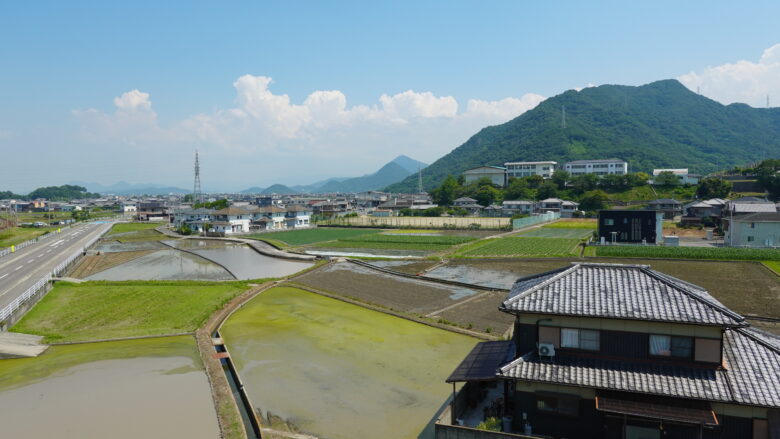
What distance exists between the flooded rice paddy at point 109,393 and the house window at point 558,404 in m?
8.05

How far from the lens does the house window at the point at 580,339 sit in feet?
30.2

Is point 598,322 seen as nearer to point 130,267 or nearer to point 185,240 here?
point 130,267

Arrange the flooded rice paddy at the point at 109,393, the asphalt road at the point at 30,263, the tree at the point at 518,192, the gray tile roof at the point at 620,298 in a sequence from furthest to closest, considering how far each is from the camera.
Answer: the tree at the point at 518,192
the asphalt road at the point at 30,263
the flooded rice paddy at the point at 109,393
the gray tile roof at the point at 620,298

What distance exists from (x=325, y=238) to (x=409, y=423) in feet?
157

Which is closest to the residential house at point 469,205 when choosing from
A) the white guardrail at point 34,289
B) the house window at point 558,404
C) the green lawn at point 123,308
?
the green lawn at point 123,308

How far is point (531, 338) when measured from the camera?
9.74 metres

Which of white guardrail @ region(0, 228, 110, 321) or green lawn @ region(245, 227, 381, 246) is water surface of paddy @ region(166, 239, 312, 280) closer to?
green lawn @ region(245, 227, 381, 246)

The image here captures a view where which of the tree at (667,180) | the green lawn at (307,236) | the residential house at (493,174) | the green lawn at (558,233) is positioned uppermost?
the residential house at (493,174)

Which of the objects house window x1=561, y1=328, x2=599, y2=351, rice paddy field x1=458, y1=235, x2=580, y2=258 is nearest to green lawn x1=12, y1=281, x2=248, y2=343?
house window x1=561, y1=328, x2=599, y2=351

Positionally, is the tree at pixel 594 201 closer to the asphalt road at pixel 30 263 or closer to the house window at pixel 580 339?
the house window at pixel 580 339

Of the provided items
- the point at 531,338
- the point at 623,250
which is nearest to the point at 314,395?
the point at 531,338

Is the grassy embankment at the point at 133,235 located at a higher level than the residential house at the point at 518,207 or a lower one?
lower

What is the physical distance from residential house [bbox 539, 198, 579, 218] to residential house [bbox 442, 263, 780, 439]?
71792 millimetres

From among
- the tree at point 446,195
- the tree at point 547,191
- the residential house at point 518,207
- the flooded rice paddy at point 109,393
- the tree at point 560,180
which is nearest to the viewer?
the flooded rice paddy at point 109,393
